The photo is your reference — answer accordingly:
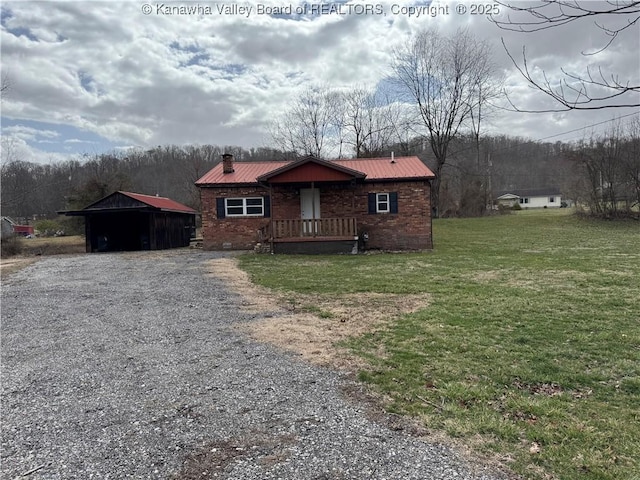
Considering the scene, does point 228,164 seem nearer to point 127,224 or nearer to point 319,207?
point 319,207

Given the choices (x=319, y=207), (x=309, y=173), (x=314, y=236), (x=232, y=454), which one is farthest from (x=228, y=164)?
(x=232, y=454)

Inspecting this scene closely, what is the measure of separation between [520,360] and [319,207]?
47.5 feet

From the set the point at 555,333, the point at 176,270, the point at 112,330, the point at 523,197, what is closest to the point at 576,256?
the point at 555,333

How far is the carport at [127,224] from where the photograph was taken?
889 inches

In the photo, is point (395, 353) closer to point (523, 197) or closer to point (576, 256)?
point (576, 256)

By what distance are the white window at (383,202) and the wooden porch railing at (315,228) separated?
1.97 metres

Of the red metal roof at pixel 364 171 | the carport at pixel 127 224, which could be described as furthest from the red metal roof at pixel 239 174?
the carport at pixel 127 224

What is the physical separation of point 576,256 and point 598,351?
1139cm

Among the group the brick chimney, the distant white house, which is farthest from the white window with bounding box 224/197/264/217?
the distant white house

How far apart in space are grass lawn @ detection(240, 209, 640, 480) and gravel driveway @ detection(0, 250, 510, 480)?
443mm

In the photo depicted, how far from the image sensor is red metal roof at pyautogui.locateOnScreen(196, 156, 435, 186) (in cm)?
1828

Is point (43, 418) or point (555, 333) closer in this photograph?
point (43, 418)

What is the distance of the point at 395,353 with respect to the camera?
4953 mm

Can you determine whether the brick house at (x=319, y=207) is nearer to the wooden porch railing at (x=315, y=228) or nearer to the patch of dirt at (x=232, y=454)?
→ the wooden porch railing at (x=315, y=228)
